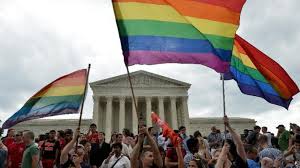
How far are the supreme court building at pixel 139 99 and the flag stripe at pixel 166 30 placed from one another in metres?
50.8

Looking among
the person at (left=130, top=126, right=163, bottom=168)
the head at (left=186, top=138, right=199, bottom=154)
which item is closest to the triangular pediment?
the head at (left=186, top=138, right=199, bottom=154)

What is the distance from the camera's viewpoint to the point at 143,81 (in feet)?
199

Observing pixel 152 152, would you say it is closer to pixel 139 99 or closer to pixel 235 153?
pixel 235 153

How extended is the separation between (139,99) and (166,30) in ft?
174

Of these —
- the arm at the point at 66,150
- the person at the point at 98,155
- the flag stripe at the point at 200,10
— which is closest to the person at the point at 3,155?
the person at the point at 98,155

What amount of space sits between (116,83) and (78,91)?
5167 centimetres

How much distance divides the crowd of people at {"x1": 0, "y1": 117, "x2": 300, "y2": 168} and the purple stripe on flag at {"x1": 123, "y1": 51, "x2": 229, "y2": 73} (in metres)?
0.93

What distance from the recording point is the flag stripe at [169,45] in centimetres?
621

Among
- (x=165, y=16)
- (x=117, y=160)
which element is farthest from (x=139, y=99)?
(x=165, y=16)

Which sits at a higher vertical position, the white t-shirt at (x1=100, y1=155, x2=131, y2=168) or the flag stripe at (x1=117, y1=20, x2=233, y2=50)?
the flag stripe at (x1=117, y1=20, x2=233, y2=50)

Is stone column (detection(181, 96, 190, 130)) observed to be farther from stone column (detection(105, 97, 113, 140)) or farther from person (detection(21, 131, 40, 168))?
person (detection(21, 131, 40, 168))

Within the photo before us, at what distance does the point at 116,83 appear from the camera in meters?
59.4

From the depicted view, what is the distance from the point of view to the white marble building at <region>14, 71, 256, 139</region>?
5784cm

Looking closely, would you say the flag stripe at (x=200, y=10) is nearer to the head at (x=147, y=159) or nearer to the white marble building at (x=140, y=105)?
the head at (x=147, y=159)
